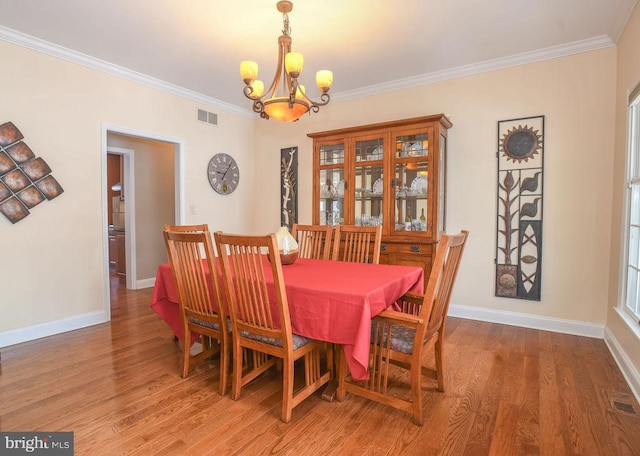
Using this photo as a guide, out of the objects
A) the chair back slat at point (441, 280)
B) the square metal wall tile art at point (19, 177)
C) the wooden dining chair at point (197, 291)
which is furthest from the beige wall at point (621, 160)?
the square metal wall tile art at point (19, 177)

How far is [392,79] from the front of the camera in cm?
388

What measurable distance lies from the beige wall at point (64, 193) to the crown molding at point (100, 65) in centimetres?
5

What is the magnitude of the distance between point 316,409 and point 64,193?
2949 millimetres

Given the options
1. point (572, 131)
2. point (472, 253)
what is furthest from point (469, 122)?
point (472, 253)

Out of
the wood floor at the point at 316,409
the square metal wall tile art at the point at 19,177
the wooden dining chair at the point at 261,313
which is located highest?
the square metal wall tile art at the point at 19,177

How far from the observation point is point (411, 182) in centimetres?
353

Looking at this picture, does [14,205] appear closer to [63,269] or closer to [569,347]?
[63,269]

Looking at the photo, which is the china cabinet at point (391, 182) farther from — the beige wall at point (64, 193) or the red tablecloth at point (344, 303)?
the beige wall at point (64, 193)

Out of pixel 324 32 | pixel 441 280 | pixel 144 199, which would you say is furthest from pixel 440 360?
pixel 144 199

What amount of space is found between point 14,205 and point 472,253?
4.18m

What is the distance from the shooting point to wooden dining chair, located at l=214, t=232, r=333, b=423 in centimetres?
173

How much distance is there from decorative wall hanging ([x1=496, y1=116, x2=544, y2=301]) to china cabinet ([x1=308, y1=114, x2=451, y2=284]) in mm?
562

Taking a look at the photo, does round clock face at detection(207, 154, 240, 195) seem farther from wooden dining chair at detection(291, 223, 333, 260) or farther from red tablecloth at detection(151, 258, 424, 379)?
red tablecloth at detection(151, 258, 424, 379)

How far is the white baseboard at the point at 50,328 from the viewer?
9.52 ft
